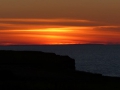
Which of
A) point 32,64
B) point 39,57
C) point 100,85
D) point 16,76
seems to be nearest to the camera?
point 100,85

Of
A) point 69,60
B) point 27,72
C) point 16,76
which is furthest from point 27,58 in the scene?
point 16,76

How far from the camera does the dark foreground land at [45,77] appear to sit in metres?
24.7

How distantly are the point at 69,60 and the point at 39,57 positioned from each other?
3842 millimetres

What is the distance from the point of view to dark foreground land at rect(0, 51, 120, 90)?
24.7m

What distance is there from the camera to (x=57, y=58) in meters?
49.4

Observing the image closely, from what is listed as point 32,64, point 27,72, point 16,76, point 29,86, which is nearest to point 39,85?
point 29,86

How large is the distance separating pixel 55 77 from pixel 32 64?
1278 centimetres

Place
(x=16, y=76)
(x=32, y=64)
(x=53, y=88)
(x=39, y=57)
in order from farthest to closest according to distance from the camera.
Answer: (x=39, y=57) < (x=32, y=64) < (x=16, y=76) < (x=53, y=88)

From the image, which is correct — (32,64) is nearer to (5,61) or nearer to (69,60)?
(5,61)

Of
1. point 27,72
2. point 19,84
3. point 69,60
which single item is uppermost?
point 19,84

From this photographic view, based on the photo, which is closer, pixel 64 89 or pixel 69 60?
pixel 64 89

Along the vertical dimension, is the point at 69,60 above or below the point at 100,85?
below

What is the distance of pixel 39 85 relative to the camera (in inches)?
976

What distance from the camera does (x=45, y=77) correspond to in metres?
32.1
